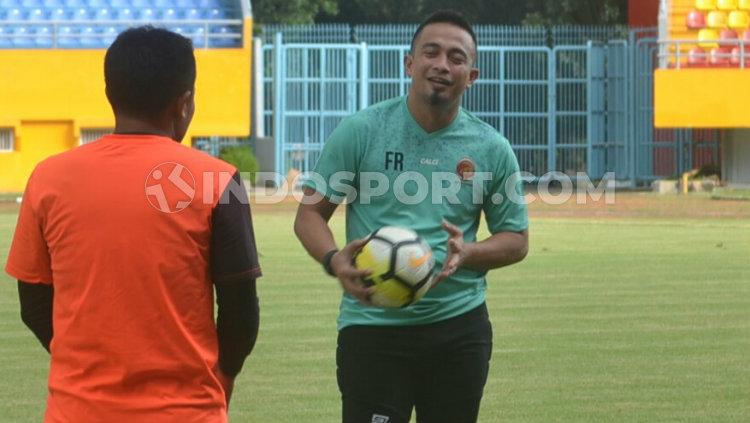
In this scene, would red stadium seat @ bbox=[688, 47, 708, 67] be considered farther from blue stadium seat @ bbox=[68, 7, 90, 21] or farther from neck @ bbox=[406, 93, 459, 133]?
neck @ bbox=[406, 93, 459, 133]

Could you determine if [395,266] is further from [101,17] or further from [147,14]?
[101,17]

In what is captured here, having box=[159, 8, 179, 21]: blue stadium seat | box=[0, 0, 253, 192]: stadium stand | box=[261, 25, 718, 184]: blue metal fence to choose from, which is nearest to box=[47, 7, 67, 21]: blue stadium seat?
box=[159, 8, 179, 21]: blue stadium seat

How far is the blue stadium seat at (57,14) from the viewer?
3931 cm

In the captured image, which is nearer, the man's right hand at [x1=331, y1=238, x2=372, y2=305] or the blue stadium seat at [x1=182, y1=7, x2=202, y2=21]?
the man's right hand at [x1=331, y1=238, x2=372, y2=305]

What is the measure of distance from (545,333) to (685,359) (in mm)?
1538

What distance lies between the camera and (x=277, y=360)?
10836 millimetres

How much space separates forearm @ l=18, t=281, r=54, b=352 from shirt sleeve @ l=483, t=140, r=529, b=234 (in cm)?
193

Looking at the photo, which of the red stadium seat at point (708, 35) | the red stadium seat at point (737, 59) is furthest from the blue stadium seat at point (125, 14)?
the red stadium seat at point (737, 59)

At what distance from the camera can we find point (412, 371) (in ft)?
18.0

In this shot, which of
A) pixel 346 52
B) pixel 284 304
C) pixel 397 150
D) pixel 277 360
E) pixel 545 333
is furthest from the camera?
pixel 346 52

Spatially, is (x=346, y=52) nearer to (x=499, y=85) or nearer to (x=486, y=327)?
(x=499, y=85)

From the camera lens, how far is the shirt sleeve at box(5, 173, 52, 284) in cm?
406

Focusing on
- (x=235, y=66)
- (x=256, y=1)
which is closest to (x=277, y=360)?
(x=235, y=66)

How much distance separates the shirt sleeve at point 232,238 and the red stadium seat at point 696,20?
3485 centimetres
